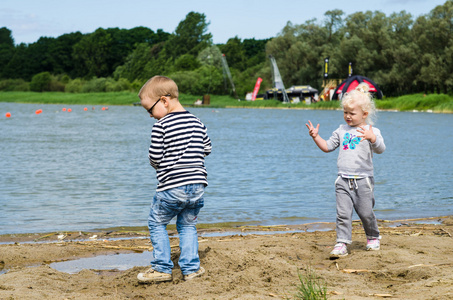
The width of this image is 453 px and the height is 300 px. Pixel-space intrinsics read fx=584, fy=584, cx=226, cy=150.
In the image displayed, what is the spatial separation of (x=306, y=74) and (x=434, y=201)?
3027 inches

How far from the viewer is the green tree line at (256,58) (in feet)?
217

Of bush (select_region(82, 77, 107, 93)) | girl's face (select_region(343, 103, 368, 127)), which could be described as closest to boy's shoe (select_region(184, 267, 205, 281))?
girl's face (select_region(343, 103, 368, 127))

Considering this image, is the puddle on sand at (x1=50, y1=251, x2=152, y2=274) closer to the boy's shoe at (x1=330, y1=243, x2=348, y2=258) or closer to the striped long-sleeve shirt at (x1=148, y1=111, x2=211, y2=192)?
the striped long-sleeve shirt at (x1=148, y1=111, x2=211, y2=192)

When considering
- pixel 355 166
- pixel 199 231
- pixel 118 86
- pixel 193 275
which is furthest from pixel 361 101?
pixel 118 86

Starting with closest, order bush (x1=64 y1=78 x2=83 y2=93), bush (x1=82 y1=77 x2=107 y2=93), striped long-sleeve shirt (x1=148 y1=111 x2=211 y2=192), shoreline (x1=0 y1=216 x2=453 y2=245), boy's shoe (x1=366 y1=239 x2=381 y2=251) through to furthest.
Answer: striped long-sleeve shirt (x1=148 y1=111 x2=211 y2=192), boy's shoe (x1=366 y1=239 x2=381 y2=251), shoreline (x1=0 y1=216 x2=453 y2=245), bush (x1=82 y1=77 x2=107 y2=93), bush (x1=64 y1=78 x2=83 y2=93)

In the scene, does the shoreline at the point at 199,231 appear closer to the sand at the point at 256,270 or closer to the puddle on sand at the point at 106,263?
the sand at the point at 256,270

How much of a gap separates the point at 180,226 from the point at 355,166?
1827mm

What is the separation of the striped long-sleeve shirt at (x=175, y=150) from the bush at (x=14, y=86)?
130m

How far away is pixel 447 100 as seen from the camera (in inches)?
2400

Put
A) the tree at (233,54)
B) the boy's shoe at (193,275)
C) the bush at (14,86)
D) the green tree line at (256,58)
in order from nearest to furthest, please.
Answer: the boy's shoe at (193,275)
the green tree line at (256,58)
the tree at (233,54)
the bush at (14,86)

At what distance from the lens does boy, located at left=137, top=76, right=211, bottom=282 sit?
4.47 meters

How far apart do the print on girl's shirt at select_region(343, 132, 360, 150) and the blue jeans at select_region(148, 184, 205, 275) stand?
1676mm

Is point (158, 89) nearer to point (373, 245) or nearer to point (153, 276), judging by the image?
point (153, 276)

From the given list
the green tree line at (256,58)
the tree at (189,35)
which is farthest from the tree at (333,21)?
the tree at (189,35)
